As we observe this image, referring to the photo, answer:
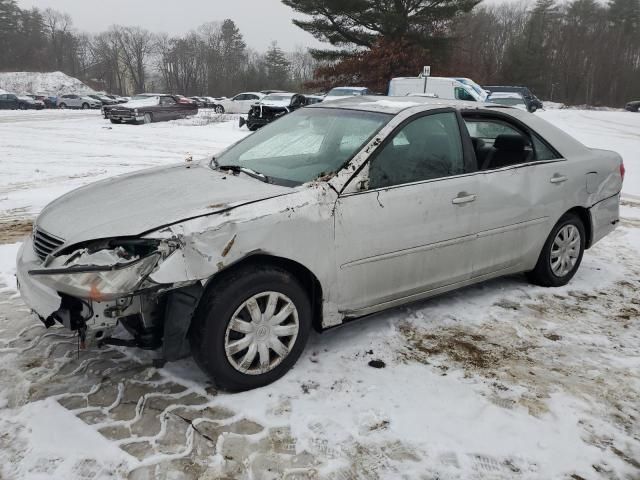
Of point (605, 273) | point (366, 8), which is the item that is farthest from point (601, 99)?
point (605, 273)

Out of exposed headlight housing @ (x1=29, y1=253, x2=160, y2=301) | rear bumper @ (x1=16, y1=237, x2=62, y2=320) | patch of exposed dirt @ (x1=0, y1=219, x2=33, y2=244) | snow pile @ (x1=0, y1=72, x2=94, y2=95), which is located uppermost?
snow pile @ (x1=0, y1=72, x2=94, y2=95)

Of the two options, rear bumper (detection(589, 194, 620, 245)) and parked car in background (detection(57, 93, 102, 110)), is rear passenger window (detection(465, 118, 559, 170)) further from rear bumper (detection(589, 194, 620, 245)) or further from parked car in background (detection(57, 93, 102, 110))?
parked car in background (detection(57, 93, 102, 110))

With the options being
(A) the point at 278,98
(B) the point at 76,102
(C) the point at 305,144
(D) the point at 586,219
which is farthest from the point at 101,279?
(B) the point at 76,102

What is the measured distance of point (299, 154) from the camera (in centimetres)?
366

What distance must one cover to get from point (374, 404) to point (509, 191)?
6.54 ft

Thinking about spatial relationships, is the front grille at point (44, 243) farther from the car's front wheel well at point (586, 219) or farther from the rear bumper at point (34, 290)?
the car's front wheel well at point (586, 219)

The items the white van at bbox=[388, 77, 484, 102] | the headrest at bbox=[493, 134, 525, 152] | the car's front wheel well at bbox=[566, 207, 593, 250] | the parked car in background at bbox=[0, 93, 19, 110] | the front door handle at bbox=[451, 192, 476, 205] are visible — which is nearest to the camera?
the front door handle at bbox=[451, 192, 476, 205]

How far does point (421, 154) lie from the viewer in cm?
351

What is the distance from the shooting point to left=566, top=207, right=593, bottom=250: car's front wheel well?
455cm

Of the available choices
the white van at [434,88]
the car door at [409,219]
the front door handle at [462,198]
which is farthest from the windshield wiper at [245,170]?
the white van at [434,88]

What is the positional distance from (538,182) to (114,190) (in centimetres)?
318

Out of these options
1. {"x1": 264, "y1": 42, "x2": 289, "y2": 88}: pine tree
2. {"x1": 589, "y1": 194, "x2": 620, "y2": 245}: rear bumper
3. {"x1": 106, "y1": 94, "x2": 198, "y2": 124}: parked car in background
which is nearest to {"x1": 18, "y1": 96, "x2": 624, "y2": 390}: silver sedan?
{"x1": 589, "y1": 194, "x2": 620, "y2": 245}: rear bumper

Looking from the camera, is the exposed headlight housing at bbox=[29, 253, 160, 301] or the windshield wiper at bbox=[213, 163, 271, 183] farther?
the windshield wiper at bbox=[213, 163, 271, 183]

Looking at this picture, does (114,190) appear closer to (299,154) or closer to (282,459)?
(299,154)
